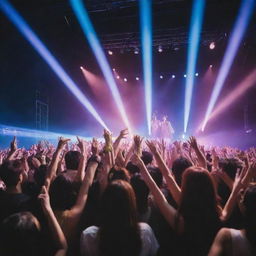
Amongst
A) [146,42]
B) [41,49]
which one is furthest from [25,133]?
[146,42]

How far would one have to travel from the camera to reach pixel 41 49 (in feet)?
35.1

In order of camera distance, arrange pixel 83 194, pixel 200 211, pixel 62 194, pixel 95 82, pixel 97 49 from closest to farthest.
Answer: pixel 200 211
pixel 62 194
pixel 83 194
pixel 97 49
pixel 95 82

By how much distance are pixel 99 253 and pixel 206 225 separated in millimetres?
781

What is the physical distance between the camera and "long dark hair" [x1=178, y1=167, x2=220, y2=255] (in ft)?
6.20

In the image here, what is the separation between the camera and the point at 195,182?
194 centimetres

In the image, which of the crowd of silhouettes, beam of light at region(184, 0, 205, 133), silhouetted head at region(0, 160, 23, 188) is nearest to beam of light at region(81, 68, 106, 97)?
beam of light at region(184, 0, 205, 133)

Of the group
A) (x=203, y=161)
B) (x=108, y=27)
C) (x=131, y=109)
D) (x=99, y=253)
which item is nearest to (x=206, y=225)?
(x=99, y=253)

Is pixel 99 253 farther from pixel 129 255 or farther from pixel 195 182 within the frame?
pixel 195 182

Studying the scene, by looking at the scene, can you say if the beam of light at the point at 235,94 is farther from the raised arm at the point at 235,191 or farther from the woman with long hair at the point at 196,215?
the woman with long hair at the point at 196,215

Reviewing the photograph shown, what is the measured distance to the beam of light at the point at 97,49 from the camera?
9109mm

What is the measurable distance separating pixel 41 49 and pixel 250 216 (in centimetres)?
1069

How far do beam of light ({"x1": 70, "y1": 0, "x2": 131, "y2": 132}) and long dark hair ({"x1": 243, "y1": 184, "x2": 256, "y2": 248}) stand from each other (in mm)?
8611

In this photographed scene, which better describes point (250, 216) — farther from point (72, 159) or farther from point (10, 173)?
point (72, 159)

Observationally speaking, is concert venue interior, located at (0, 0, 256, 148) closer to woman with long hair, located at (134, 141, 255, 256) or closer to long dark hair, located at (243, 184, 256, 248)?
woman with long hair, located at (134, 141, 255, 256)
